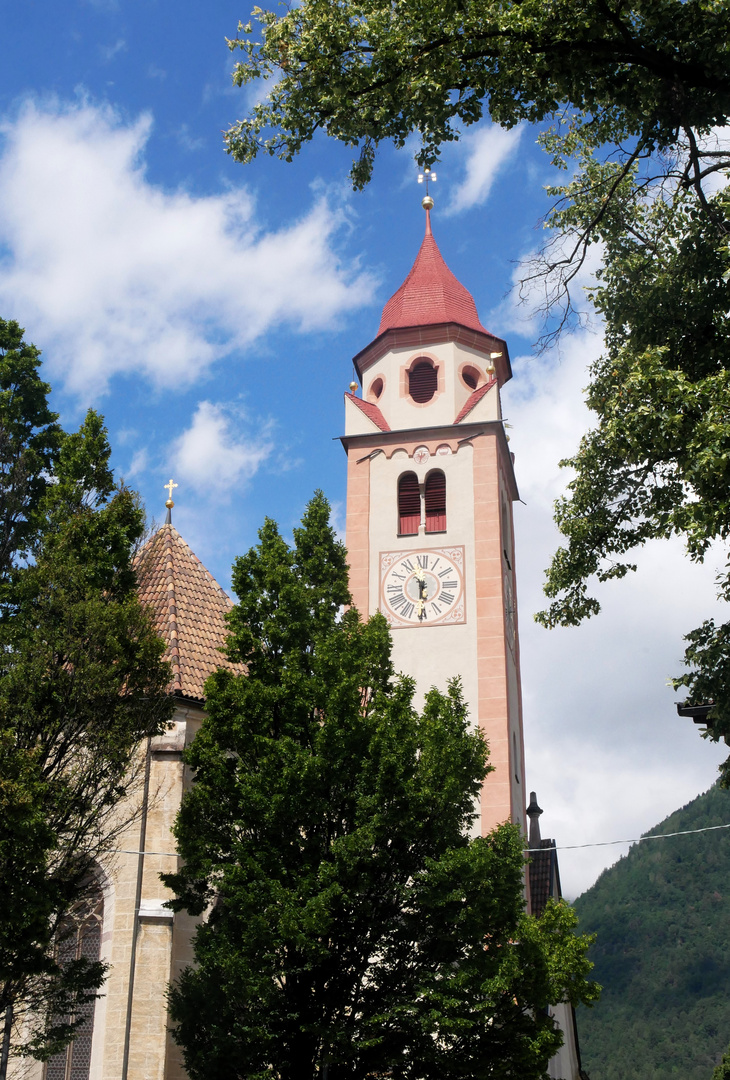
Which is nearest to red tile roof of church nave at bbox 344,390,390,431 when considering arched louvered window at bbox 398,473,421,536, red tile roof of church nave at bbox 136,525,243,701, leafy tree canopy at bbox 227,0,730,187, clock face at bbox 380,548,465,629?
arched louvered window at bbox 398,473,421,536

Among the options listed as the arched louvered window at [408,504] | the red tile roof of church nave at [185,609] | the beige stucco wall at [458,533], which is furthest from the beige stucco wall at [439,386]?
the red tile roof of church nave at [185,609]

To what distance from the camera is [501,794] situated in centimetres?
2548

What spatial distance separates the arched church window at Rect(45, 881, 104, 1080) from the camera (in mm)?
17484

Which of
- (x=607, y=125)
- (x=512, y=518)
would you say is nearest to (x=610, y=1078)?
(x=512, y=518)

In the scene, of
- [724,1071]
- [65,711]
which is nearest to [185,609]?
[65,711]

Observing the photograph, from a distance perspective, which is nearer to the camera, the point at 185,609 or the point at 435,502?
the point at 185,609

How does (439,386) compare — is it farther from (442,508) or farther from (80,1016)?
(80,1016)

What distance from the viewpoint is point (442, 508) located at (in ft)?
96.3

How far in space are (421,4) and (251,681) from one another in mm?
8414

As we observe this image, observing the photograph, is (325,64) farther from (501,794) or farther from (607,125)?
(501,794)

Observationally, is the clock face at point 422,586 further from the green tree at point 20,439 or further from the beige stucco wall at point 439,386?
the green tree at point 20,439

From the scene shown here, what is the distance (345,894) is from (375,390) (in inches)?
801

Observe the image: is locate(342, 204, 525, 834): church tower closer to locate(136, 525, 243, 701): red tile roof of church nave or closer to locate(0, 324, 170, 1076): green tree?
locate(136, 525, 243, 701): red tile roof of church nave

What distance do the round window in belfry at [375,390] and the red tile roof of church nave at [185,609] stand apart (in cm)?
956
